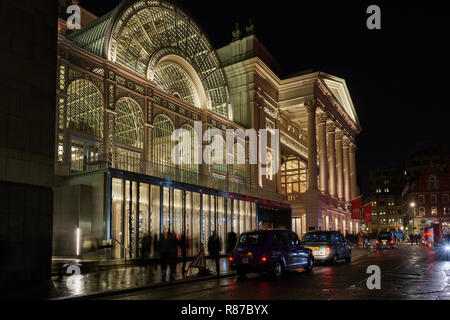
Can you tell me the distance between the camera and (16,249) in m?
14.2

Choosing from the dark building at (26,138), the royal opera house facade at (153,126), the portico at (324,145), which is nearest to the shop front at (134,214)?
the royal opera house facade at (153,126)

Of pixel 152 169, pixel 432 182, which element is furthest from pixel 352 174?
pixel 152 169

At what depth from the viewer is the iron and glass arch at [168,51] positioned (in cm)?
2886

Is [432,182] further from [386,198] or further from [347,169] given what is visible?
[386,198]

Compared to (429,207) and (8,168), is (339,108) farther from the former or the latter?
(8,168)

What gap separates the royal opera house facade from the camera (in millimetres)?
22297

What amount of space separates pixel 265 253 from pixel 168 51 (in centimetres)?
2020

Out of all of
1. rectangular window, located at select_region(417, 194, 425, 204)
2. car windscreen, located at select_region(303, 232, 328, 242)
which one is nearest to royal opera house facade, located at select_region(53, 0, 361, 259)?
car windscreen, located at select_region(303, 232, 328, 242)

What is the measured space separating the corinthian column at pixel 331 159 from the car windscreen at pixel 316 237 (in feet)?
113

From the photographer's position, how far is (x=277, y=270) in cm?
1700

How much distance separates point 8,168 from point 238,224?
67.6 ft

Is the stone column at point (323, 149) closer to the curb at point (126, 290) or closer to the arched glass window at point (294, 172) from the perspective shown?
the arched glass window at point (294, 172)

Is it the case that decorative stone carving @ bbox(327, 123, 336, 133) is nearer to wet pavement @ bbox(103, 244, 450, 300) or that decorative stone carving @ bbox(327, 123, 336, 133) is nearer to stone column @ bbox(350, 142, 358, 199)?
stone column @ bbox(350, 142, 358, 199)
